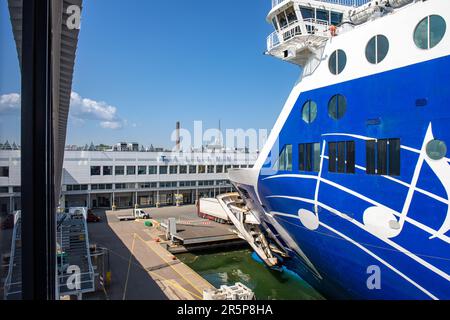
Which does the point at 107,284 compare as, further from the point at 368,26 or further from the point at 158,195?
the point at 158,195

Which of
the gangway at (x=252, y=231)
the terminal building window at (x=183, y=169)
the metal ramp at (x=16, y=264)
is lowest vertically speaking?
the gangway at (x=252, y=231)

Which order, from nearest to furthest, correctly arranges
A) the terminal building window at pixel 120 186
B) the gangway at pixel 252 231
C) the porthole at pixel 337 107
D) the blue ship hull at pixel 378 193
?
1. the blue ship hull at pixel 378 193
2. the porthole at pixel 337 107
3. the gangway at pixel 252 231
4. the terminal building window at pixel 120 186

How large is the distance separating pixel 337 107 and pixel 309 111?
0.67 meters

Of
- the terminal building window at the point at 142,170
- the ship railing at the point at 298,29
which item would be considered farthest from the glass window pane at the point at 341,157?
the terminal building window at the point at 142,170

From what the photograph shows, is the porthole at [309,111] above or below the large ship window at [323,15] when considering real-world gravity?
below

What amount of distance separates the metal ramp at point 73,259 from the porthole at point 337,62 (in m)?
5.98

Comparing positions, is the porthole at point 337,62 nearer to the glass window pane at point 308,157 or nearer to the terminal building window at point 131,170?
Result: the glass window pane at point 308,157

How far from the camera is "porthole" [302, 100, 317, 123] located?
5.22 metres

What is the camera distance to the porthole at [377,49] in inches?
165

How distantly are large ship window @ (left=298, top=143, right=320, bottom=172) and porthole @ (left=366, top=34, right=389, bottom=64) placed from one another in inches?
57.5

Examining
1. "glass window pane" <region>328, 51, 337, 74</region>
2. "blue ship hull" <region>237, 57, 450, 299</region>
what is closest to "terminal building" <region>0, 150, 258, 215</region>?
"blue ship hull" <region>237, 57, 450, 299</region>

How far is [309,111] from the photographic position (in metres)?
5.35

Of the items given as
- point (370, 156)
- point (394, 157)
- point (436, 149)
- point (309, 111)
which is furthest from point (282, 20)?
point (436, 149)

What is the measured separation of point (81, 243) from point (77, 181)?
11.2 metres
